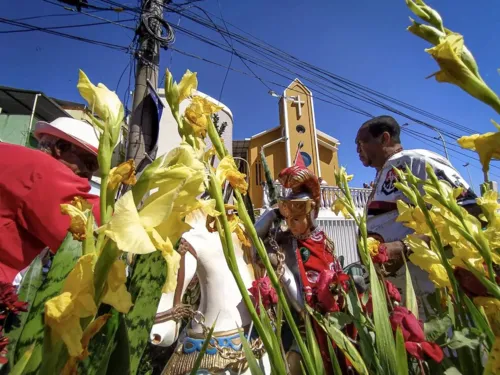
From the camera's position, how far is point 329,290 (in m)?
0.60

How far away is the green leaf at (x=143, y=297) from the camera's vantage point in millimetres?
346

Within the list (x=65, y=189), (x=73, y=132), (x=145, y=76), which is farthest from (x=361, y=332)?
(x=145, y=76)

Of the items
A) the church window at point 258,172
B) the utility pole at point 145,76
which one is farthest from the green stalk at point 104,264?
the church window at point 258,172

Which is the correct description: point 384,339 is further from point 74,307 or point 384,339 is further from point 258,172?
point 258,172

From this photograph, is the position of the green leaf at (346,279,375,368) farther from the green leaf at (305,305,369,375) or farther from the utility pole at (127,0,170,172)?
the utility pole at (127,0,170,172)

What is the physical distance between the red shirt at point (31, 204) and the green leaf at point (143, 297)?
1.29 feet

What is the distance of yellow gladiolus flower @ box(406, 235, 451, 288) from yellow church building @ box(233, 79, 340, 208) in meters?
9.96

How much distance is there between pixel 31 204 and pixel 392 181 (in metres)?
1.01

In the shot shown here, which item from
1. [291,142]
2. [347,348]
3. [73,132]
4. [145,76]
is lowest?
[347,348]

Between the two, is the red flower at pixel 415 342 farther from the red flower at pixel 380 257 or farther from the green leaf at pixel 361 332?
the red flower at pixel 380 257

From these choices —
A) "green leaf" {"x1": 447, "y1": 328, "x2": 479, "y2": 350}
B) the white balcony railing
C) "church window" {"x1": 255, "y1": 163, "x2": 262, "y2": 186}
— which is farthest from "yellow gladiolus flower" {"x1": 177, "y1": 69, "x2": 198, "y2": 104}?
"church window" {"x1": 255, "y1": 163, "x2": 262, "y2": 186}

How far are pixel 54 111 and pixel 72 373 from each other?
8.06 meters

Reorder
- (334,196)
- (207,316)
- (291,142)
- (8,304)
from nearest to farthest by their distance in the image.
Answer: (8,304)
(207,316)
(334,196)
(291,142)

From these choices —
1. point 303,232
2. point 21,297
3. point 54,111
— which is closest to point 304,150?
point 54,111
